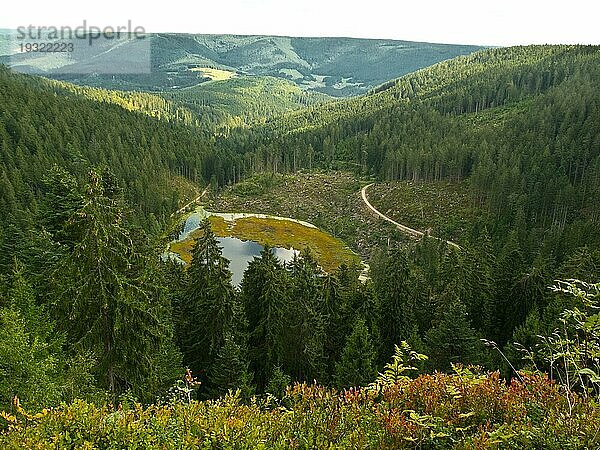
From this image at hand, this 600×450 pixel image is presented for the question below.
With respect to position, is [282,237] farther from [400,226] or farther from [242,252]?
[400,226]

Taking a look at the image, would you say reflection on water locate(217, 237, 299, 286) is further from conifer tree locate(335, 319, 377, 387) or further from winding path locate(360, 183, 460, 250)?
conifer tree locate(335, 319, 377, 387)

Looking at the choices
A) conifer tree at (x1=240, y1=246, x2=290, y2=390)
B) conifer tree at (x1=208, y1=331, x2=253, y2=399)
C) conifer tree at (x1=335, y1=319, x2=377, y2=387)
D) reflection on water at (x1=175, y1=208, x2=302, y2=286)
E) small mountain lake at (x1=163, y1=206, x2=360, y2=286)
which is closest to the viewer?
conifer tree at (x1=208, y1=331, x2=253, y2=399)

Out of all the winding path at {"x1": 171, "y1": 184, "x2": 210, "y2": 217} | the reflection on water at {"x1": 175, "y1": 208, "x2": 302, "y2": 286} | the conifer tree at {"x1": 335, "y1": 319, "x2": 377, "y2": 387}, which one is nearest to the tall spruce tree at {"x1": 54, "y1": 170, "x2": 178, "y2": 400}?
the conifer tree at {"x1": 335, "y1": 319, "x2": 377, "y2": 387}

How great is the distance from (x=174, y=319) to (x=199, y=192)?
10700cm

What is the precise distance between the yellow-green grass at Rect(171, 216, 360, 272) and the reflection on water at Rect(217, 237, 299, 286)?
2.07 metres

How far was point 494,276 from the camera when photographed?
42531 millimetres

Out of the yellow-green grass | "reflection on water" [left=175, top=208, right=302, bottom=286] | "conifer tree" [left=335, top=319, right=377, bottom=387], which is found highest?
"conifer tree" [left=335, top=319, right=377, bottom=387]

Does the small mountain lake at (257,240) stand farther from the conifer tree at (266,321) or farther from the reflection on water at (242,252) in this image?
the conifer tree at (266,321)

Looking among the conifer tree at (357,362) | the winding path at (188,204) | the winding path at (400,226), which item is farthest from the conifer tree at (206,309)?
the winding path at (188,204)

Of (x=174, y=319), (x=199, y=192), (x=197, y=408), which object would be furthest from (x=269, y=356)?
(x=199, y=192)

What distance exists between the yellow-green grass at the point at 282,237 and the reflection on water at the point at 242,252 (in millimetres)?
2066

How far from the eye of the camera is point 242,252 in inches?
3270

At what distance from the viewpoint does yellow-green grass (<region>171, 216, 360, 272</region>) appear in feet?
263

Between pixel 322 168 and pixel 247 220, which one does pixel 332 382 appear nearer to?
pixel 247 220
